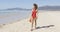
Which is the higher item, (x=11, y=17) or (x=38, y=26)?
(x=38, y=26)

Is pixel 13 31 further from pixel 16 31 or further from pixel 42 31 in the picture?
pixel 42 31

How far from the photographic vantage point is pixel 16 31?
43.8ft

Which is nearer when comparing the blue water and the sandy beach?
the sandy beach

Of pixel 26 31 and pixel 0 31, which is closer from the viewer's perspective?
pixel 26 31

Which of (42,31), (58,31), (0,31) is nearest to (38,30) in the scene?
(42,31)

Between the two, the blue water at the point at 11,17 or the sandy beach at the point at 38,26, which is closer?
the sandy beach at the point at 38,26

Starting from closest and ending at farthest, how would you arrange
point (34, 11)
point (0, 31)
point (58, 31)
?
point (58, 31) < point (34, 11) < point (0, 31)

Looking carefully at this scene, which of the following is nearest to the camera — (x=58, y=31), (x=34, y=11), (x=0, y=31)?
(x=58, y=31)

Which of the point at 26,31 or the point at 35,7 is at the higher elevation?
the point at 35,7

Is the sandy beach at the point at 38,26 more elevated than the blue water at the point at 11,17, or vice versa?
the sandy beach at the point at 38,26

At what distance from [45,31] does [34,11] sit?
1.33m

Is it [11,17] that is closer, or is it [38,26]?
[38,26]

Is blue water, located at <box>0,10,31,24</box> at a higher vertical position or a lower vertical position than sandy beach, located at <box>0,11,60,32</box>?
lower

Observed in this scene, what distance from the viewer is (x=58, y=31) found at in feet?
40.0
